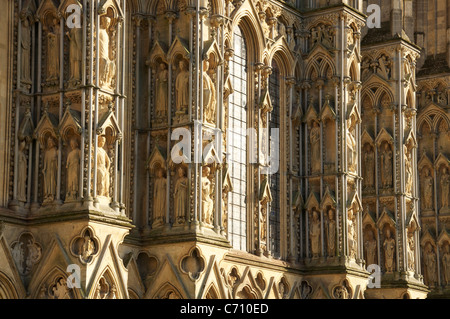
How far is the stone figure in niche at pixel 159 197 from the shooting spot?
3178 centimetres

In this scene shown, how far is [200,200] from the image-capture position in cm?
3125

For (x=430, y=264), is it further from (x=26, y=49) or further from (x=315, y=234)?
(x=26, y=49)

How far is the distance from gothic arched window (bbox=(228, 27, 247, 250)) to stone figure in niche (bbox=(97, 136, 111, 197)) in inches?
290

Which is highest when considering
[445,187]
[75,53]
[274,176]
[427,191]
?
[75,53]

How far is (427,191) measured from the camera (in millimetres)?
47531

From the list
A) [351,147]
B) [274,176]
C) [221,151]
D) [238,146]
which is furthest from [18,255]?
[351,147]

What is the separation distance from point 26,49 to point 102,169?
3.50 m

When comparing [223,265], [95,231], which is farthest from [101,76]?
[223,265]

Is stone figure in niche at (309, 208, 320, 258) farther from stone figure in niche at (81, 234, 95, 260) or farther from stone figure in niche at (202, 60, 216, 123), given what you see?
stone figure in niche at (81, 234, 95, 260)

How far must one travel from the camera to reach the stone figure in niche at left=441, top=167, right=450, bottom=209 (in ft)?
155

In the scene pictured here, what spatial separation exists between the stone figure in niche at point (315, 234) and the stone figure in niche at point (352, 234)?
0.97 meters

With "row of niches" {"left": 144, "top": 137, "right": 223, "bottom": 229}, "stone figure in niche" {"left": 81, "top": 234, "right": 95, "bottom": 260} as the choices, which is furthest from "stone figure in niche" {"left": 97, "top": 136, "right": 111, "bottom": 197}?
"row of niches" {"left": 144, "top": 137, "right": 223, "bottom": 229}
